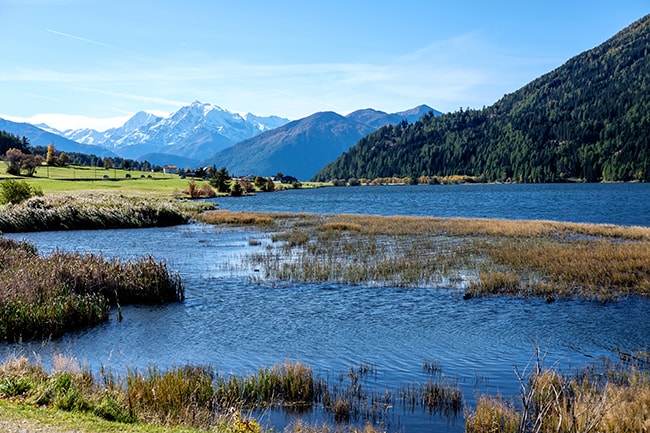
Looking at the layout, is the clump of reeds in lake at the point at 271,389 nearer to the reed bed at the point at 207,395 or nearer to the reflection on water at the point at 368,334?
the reed bed at the point at 207,395

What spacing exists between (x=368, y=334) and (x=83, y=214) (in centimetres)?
5813

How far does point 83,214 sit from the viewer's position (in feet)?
229

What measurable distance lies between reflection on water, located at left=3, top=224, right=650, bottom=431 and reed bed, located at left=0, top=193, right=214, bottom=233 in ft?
143

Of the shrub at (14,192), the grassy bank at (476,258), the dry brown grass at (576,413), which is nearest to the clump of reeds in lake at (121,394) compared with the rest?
the dry brown grass at (576,413)

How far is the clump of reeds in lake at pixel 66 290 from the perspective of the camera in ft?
70.9

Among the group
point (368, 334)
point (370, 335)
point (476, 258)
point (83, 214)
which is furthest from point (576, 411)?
point (83, 214)

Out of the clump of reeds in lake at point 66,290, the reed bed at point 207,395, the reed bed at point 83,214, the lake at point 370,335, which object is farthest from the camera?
the reed bed at point 83,214

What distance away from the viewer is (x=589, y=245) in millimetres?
44656

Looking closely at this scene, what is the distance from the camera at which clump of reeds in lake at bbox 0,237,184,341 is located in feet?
70.9

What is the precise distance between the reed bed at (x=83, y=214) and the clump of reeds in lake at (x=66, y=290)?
124 ft

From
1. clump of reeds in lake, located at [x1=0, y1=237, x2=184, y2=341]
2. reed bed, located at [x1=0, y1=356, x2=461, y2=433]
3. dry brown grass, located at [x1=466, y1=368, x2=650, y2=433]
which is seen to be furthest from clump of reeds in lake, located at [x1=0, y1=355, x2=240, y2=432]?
clump of reeds in lake, located at [x1=0, y1=237, x2=184, y2=341]

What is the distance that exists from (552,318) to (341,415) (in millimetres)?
14098

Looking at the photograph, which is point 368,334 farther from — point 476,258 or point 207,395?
point 476,258

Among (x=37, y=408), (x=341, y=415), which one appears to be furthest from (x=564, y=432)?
(x=37, y=408)
